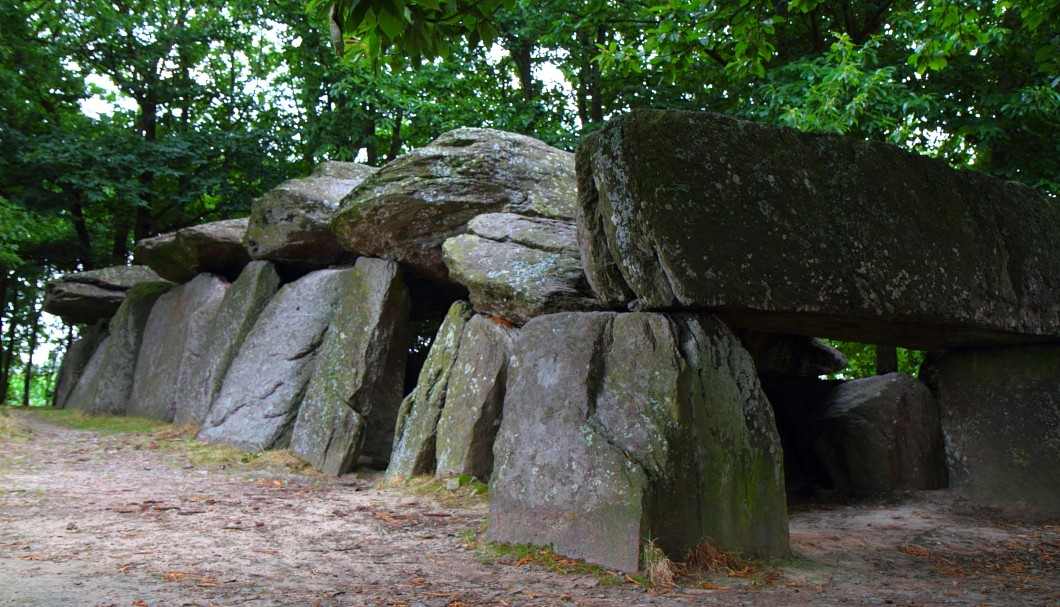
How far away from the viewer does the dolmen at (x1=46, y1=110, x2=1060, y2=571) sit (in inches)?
188

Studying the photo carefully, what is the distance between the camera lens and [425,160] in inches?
336

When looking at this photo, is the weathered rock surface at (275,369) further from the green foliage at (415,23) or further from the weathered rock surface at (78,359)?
the weathered rock surface at (78,359)

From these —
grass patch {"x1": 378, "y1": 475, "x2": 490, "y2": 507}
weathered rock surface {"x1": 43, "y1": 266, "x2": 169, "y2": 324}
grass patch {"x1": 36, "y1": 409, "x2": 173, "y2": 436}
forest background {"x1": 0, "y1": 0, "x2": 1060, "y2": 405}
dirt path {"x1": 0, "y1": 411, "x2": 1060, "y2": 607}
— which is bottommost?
dirt path {"x1": 0, "y1": 411, "x2": 1060, "y2": 607}

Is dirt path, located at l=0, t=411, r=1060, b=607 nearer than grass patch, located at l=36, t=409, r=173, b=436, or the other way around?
dirt path, located at l=0, t=411, r=1060, b=607

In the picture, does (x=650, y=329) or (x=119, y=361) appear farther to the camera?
(x=119, y=361)

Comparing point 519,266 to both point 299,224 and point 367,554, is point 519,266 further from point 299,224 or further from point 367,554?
point 299,224

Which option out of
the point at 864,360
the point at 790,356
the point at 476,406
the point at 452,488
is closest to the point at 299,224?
the point at 476,406

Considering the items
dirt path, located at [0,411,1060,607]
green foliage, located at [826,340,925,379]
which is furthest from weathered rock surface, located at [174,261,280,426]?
green foliage, located at [826,340,925,379]

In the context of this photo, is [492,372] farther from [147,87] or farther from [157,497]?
[147,87]

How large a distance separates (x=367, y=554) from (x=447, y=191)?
4.18 m

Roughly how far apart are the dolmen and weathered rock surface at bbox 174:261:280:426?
4 centimetres

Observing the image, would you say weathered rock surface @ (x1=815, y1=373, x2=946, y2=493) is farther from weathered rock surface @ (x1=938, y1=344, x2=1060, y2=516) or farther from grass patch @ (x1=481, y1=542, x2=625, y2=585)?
grass patch @ (x1=481, y1=542, x2=625, y2=585)

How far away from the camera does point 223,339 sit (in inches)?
411

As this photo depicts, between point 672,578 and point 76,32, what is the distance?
1479 cm
